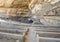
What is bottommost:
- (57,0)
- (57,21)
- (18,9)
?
(57,21)

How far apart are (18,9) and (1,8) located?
26 centimetres

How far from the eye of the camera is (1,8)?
1941 mm

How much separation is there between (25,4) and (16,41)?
1.23m

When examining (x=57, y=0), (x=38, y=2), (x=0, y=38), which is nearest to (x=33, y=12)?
(x=38, y=2)

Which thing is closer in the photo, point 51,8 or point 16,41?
point 16,41

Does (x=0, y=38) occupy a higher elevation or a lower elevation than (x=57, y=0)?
lower

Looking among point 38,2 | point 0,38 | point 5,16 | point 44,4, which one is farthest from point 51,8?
point 0,38

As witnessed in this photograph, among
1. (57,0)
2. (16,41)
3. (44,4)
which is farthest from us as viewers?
(44,4)

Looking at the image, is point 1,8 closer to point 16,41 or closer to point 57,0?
point 57,0

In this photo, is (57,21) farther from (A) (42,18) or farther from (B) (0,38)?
(B) (0,38)

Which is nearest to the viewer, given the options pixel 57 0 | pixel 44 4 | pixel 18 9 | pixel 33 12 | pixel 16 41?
pixel 16 41

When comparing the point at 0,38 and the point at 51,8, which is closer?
the point at 0,38

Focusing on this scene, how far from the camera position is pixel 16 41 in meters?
0.69

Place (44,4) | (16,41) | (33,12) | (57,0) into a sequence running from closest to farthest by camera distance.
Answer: (16,41)
(57,0)
(44,4)
(33,12)
